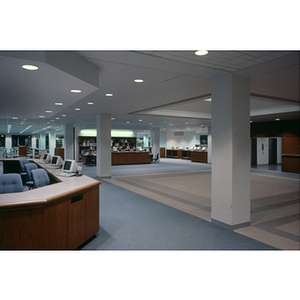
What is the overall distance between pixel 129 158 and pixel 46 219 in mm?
14991

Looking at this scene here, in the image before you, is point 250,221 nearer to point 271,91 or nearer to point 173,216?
point 173,216

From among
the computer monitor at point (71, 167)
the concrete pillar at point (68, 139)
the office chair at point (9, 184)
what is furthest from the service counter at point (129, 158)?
the office chair at point (9, 184)

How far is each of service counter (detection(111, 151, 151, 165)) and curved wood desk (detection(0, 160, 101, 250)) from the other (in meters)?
13.7

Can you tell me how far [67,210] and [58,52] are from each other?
2.27m

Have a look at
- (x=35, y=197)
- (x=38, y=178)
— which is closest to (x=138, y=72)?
(x=35, y=197)

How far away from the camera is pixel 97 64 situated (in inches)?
167

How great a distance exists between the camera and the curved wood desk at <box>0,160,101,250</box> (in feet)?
8.79

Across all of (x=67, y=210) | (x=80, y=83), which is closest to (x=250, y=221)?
(x=67, y=210)

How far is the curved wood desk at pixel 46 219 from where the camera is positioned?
2680 mm

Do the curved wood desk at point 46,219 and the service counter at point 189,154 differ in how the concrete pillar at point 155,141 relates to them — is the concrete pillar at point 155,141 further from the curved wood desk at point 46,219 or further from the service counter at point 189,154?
the curved wood desk at point 46,219

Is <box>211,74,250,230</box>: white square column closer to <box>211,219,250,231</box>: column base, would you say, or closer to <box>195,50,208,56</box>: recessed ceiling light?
<box>211,219,250,231</box>: column base

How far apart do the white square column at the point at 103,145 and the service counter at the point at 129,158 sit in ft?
21.1

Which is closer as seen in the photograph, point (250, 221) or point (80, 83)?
point (80, 83)

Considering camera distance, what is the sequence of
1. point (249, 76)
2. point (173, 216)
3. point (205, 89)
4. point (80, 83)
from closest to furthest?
point (80, 83) → point (249, 76) → point (173, 216) → point (205, 89)
